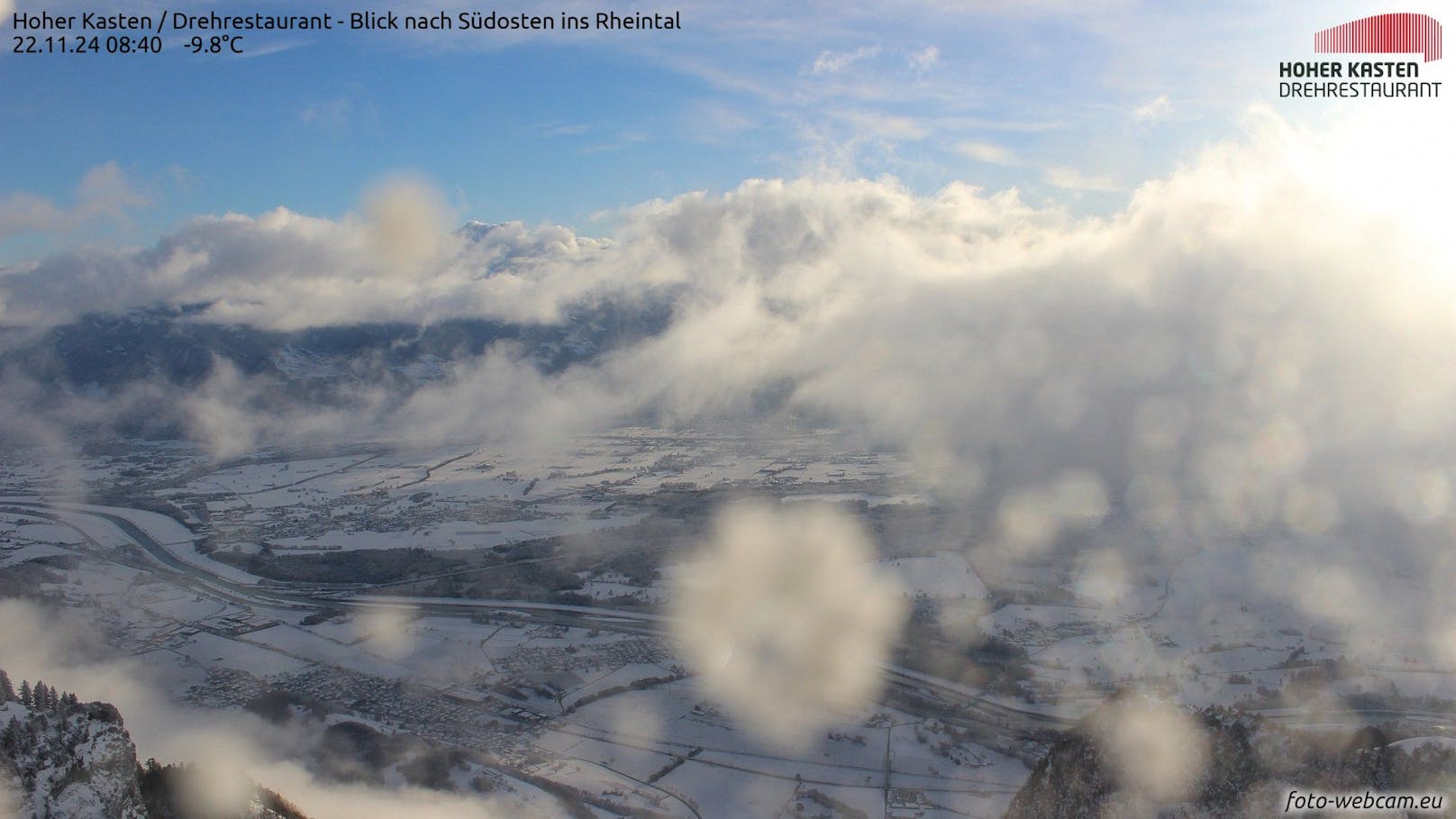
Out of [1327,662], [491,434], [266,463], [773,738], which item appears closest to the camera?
[773,738]

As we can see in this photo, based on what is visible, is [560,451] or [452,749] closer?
[452,749]

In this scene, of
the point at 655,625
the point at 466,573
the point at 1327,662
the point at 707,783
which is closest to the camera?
the point at 707,783

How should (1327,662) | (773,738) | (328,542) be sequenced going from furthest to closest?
(328,542)
(1327,662)
(773,738)

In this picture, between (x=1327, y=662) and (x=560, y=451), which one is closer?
(x=1327, y=662)

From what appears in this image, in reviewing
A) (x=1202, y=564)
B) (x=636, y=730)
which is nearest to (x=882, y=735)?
(x=636, y=730)

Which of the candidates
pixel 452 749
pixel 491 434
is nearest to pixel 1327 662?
pixel 452 749

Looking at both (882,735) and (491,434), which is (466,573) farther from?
(491,434)

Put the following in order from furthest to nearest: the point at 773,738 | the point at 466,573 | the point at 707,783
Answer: the point at 466,573 < the point at 773,738 < the point at 707,783

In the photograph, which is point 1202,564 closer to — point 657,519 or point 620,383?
point 657,519
